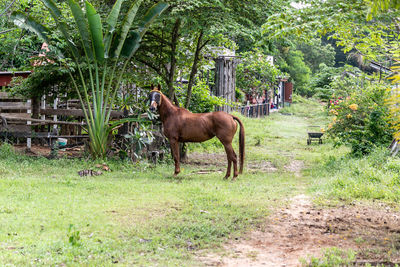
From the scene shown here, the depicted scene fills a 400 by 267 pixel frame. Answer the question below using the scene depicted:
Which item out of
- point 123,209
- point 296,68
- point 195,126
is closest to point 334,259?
point 123,209

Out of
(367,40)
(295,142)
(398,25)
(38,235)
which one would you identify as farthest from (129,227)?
(295,142)

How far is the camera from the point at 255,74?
35094 millimetres

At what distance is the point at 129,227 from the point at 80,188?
2.67 metres

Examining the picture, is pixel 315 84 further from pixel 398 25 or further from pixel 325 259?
pixel 325 259

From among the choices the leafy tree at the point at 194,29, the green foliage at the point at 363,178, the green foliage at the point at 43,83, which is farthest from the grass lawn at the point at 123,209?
the leafy tree at the point at 194,29

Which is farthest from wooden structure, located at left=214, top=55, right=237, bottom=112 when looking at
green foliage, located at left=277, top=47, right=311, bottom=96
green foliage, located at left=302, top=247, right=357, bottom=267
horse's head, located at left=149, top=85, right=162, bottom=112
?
green foliage, located at left=277, top=47, right=311, bottom=96

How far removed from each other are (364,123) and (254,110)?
18115 mm

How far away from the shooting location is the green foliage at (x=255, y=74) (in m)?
32.2

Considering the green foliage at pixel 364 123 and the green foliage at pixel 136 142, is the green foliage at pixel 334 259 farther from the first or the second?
the green foliage at pixel 136 142

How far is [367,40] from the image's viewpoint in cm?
1261

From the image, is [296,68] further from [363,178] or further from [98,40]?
[363,178]

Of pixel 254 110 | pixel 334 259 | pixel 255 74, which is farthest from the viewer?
pixel 255 74

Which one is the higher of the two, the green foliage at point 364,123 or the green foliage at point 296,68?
the green foliage at point 296,68

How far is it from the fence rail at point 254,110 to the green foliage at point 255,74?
1454 mm
